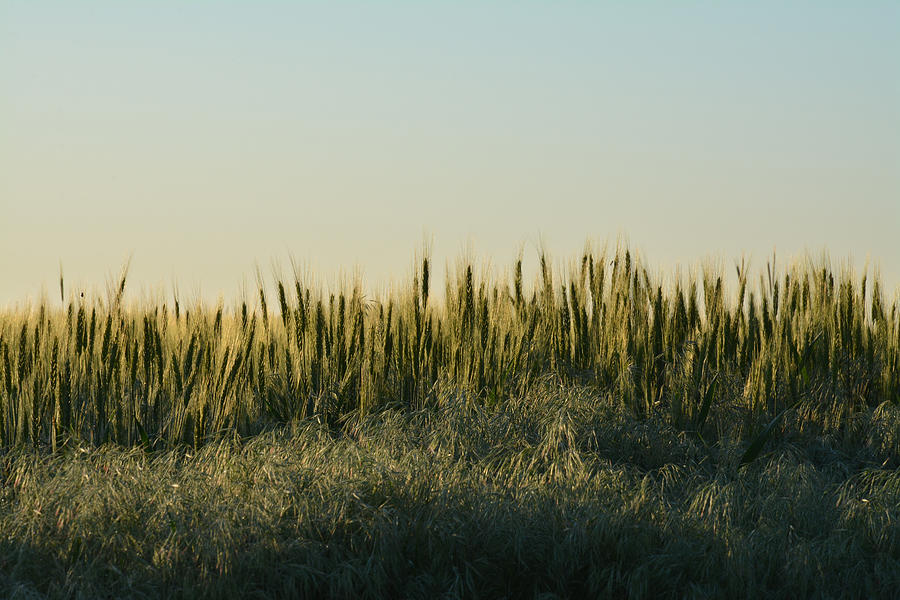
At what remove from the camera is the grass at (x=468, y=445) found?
2.66 meters

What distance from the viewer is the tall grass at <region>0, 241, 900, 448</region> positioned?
13.9 ft

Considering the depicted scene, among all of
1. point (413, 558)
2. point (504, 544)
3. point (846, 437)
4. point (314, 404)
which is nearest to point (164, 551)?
point (413, 558)

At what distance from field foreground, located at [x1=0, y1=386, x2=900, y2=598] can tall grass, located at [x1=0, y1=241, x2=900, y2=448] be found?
0.63 meters

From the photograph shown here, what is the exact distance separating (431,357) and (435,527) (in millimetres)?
2008

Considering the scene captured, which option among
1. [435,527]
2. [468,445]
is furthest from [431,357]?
[435,527]

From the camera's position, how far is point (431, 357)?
15.3ft

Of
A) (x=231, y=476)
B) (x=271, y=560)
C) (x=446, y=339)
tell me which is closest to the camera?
(x=271, y=560)

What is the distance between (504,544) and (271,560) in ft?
2.40

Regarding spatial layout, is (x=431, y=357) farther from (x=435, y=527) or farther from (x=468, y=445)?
(x=435, y=527)

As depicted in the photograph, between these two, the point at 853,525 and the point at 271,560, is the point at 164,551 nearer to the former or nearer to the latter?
the point at 271,560

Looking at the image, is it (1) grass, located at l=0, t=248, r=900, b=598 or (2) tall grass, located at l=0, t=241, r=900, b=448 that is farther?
(2) tall grass, located at l=0, t=241, r=900, b=448

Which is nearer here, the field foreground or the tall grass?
the field foreground

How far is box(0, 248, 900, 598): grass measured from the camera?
2664 mm

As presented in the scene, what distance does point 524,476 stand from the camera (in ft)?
10.6
